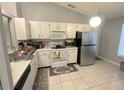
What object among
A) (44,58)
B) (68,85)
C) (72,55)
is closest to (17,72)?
(68,85)

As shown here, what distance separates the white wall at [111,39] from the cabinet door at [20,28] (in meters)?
4.00

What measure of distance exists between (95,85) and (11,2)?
12.1 feet

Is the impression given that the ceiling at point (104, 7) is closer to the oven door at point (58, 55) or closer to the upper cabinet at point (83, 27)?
the upper cabinet at point (83, 27)

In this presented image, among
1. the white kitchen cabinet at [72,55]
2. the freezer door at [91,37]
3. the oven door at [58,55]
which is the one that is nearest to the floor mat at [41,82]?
the oven door at [58,55]

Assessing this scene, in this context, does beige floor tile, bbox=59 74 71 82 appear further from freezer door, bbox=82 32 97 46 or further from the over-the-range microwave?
the over-the-range microwave

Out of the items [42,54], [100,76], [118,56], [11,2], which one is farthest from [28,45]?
[118,56]

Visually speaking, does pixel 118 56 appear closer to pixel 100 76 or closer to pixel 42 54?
pixel 100 76

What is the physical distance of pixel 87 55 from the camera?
3676mm

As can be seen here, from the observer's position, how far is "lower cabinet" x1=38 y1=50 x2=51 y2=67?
329 centimetres

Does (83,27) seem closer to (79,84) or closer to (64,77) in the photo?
(64,77)

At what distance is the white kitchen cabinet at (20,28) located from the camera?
281 cm

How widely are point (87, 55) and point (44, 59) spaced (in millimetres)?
1977

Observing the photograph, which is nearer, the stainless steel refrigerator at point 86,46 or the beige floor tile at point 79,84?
the beige floor tile at point 79,84


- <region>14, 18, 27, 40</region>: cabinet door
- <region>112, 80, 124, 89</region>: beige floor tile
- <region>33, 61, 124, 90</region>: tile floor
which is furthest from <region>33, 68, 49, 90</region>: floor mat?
<region>112, 80, 124, 89</region>: beige floor tile
